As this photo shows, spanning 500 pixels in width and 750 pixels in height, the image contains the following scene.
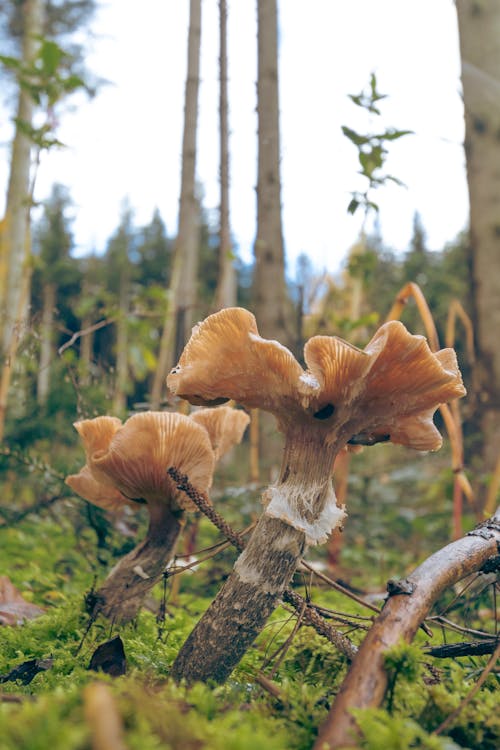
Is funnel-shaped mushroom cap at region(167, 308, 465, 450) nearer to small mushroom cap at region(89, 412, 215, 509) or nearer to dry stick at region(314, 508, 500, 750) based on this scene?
small mushroom cap at region(89, 412, 215, 509)

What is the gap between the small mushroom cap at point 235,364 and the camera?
149cm

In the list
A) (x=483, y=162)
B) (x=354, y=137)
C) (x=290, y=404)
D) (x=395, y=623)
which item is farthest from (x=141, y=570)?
(x=483, y=162)

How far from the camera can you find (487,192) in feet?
14.3

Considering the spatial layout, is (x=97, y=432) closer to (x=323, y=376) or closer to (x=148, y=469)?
(x=148, y=469)

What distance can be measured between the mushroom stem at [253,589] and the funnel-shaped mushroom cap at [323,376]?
10.0 inches

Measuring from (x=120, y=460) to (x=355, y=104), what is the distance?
7.40 feet

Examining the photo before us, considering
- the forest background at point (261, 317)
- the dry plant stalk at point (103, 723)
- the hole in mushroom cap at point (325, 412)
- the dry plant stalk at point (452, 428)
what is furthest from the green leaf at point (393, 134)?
the dry plant stalk at point (103, 723)

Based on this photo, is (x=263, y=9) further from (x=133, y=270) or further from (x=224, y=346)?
(x=133, y=270)

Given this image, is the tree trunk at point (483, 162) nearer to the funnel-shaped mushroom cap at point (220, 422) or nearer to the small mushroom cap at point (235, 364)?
the funnel-shaped mushroom cap at point (220, 422)

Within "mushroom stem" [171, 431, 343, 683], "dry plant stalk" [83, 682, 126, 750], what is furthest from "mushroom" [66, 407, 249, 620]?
"dry plant stalk" [83, 682, 126, 750]

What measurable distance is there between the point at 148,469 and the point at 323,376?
799 millimetres

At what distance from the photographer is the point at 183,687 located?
1296 mm

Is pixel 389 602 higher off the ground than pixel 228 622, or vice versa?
pixel 389 602

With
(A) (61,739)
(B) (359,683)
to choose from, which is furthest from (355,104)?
(A) (61,739)
